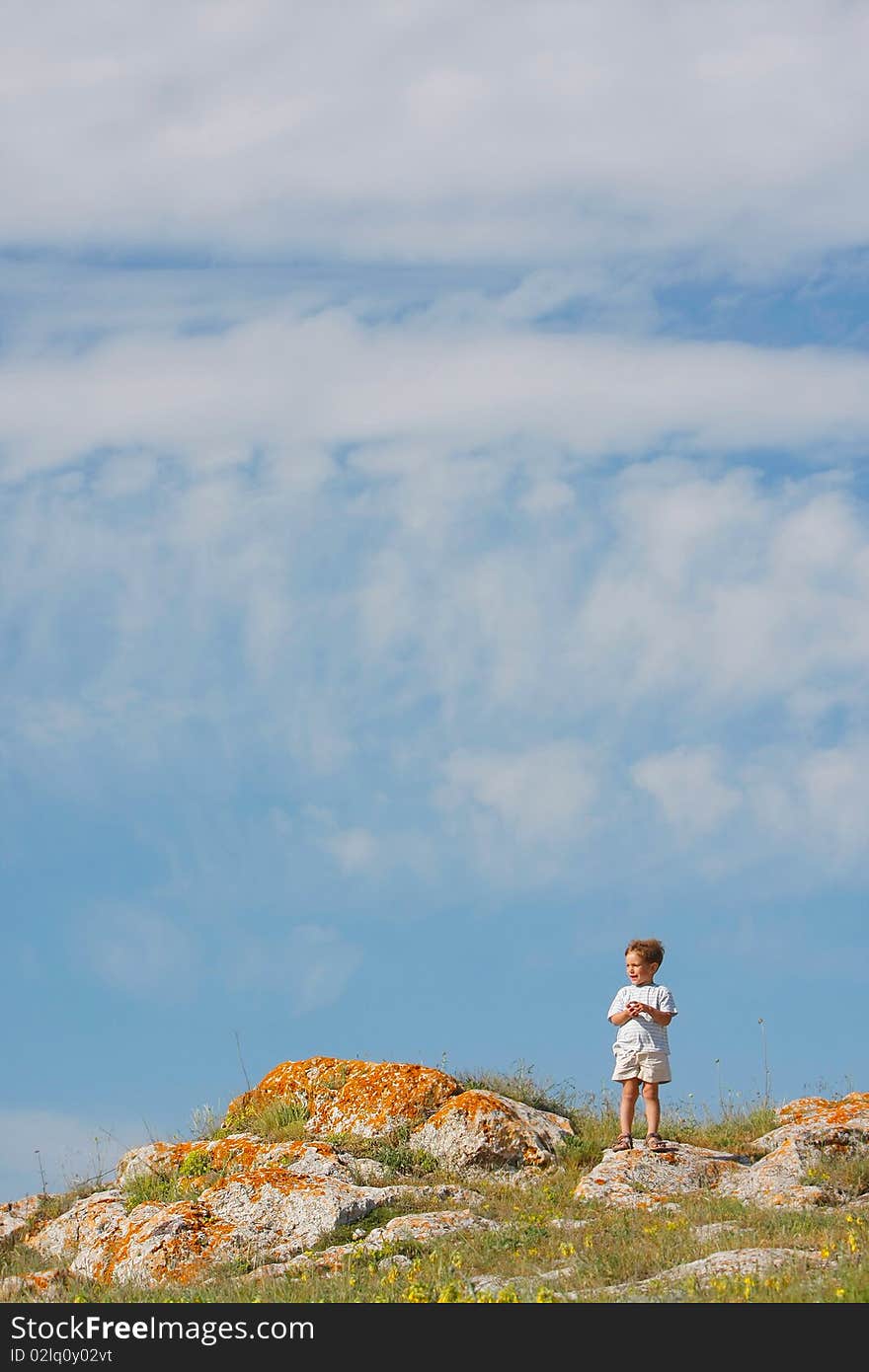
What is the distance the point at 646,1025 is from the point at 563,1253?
4.14 m

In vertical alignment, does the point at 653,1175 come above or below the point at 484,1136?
below

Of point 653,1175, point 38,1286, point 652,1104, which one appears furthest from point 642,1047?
point 38,1286

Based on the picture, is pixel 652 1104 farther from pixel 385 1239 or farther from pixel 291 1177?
pixel 291 1177

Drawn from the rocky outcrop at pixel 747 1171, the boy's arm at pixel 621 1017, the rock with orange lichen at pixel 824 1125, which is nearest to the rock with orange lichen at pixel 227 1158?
the rocky outcrop at pixel 747 1171

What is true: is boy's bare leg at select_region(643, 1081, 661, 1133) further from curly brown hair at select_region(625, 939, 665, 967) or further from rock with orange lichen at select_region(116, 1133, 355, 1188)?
rock with orange lichen at select_region(116, 1133, 355, 1188)

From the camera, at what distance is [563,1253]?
1035 centimetres

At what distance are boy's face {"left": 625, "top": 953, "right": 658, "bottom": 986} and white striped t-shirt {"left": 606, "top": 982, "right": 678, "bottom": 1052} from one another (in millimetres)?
114

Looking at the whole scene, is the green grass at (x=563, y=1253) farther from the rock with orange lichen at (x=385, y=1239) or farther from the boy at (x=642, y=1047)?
the boy at (x=642, y=1047)

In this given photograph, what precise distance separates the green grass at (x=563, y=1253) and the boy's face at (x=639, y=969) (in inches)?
89.8

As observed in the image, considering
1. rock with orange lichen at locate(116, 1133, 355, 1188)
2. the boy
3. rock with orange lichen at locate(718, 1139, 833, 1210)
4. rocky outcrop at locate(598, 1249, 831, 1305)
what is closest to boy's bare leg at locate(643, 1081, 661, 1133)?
the boy

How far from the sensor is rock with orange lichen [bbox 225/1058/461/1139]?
15625 mm

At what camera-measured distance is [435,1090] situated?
1597cm
